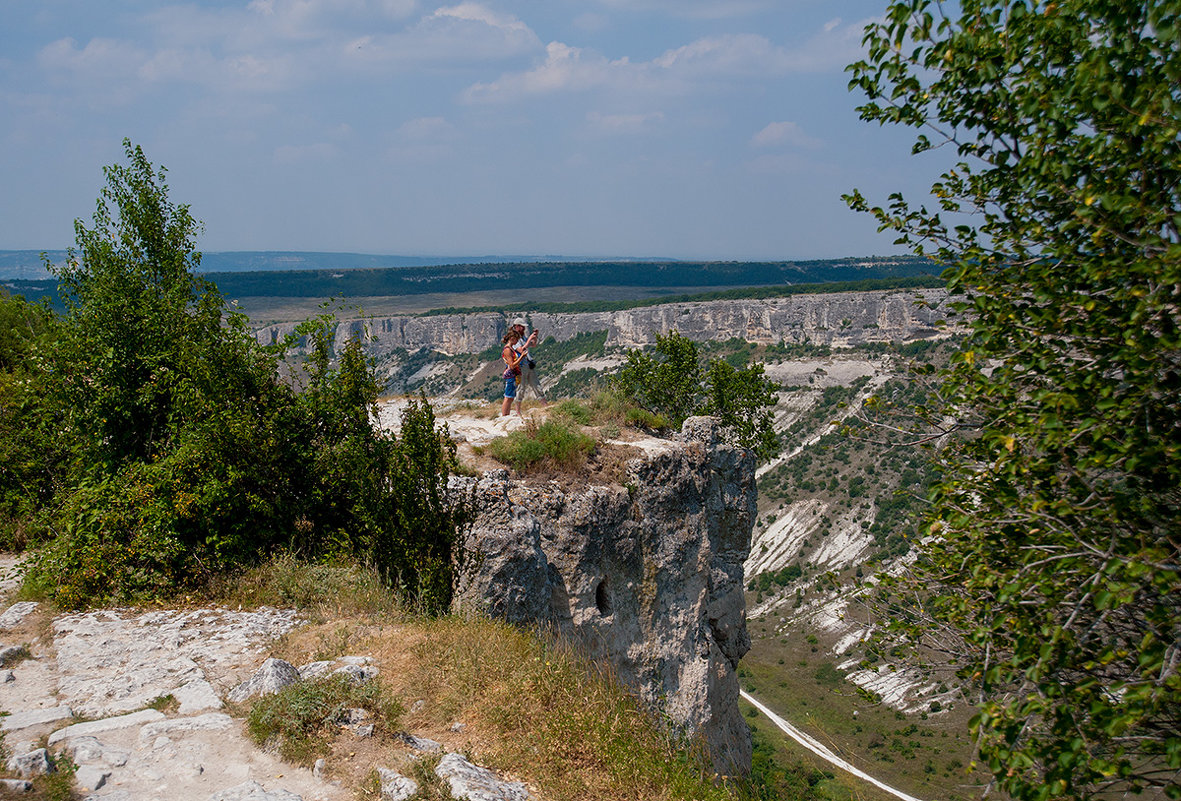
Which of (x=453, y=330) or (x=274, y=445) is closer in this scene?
(x=274, y=445)

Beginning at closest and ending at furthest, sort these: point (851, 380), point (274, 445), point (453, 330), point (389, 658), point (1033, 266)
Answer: point (1033, 266) < point (389, 658) < point (274, 445) < point (851, 380) < point (453, 330)

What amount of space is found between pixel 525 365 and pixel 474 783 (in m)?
9.58

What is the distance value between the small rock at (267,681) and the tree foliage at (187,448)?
98.5 inches

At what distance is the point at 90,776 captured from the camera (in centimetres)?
434

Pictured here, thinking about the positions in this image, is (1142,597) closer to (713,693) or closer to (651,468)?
(651,468)

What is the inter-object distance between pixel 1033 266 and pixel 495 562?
6828 millimetres

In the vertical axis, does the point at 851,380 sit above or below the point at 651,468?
below

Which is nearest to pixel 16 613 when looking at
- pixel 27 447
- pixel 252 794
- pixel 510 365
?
pixel 27 447

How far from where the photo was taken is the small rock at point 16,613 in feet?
23.5

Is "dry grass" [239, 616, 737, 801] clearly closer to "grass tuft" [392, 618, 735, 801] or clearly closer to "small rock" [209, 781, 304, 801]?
"grass tuft" [392, 618, 735, 801]

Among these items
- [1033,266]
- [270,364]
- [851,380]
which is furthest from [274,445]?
[851,380]

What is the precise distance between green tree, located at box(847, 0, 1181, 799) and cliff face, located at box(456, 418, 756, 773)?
16.5 ft

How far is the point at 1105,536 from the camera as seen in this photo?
4.20 meters

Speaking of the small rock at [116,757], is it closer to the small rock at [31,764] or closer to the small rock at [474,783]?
the small rock at [31,764]
